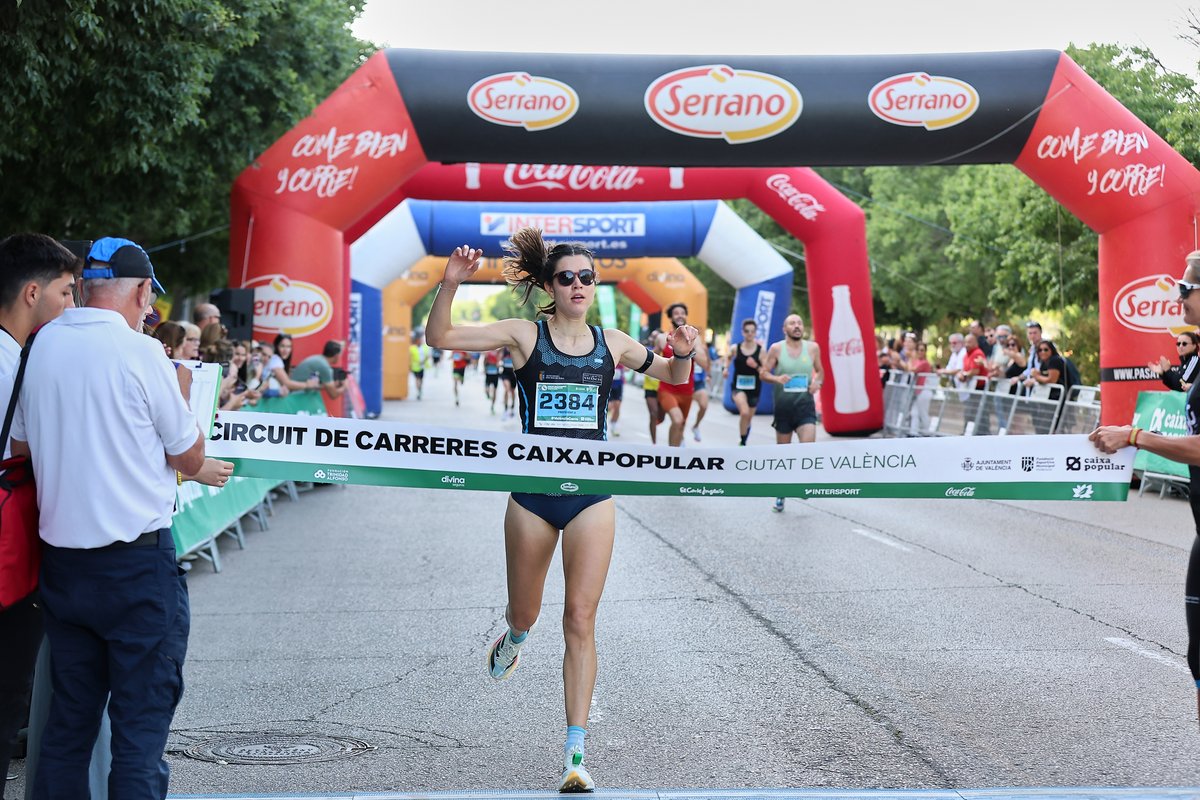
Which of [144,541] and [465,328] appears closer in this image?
[144,541]

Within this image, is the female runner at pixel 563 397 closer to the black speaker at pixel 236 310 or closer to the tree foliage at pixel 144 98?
the tree foliage at pixel 144 98

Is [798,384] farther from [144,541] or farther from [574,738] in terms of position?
[144,541]

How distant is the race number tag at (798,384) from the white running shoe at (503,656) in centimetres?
842

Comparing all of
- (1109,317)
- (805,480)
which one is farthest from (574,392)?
(1109,317)

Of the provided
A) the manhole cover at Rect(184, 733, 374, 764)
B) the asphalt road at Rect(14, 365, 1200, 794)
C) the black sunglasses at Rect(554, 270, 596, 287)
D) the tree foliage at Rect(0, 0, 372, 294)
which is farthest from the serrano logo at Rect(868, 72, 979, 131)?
the manhole cover at Rect(184, 733, 374, 764)

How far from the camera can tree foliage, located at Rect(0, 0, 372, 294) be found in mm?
13117

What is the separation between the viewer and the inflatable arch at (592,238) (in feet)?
92.4

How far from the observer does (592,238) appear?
29500 mm

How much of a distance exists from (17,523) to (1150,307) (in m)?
14.3

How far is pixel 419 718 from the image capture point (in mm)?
5898

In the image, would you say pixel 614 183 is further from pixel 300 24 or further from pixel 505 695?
pixel 505 695

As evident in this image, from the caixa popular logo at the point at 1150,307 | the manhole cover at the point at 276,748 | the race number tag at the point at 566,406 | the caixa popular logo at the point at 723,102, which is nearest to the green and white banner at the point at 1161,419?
the caixa popular logo at the point at 1150,307

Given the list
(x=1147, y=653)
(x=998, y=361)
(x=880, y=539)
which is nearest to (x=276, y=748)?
(x=1147, y=653)

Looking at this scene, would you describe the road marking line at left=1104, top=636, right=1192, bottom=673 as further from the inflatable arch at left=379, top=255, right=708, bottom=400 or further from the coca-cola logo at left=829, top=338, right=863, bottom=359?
the inflatable arch at left=379, top=255, right=708, bottom=400
